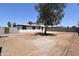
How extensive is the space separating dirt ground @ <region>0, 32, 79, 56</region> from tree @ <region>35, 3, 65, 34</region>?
0.48ft

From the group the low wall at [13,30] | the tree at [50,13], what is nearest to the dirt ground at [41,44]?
the low wall at [13,30]

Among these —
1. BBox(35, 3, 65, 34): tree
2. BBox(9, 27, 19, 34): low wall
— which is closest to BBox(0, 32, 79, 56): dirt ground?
BBox(9, 27, 19, 34): low wall

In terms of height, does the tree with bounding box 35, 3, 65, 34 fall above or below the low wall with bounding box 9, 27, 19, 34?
above

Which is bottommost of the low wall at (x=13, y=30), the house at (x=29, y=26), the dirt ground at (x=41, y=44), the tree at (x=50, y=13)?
the dirt ground at (x=41, y=44)

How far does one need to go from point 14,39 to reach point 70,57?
699 mm

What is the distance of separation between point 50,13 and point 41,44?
39 centimetres

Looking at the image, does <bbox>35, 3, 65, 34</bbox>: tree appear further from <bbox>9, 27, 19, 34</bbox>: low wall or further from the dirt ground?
<bbox>9, 27, 19, 34</bbox>: low wall

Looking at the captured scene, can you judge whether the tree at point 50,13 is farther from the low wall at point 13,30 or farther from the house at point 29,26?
the low wall at point 13,30

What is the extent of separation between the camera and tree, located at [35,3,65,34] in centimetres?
669

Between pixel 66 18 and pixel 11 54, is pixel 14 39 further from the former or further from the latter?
pixel 66 18

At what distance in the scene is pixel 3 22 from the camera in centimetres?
667

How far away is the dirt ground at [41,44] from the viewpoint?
6.69 m

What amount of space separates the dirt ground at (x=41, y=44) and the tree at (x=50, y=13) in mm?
146

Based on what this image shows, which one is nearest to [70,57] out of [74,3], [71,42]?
[71,42]
